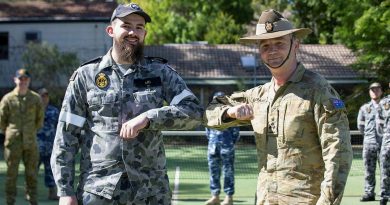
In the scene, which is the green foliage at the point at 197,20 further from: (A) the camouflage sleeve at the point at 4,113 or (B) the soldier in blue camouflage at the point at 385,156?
(A) the camouflage sleeve at the point at 4,113

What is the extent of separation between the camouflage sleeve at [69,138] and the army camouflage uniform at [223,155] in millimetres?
7554

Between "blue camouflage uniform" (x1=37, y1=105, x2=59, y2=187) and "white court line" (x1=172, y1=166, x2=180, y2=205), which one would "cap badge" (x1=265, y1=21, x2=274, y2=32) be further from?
"blue camouflage uniform" (x1=37, y1=105, x2=59, y2=187)

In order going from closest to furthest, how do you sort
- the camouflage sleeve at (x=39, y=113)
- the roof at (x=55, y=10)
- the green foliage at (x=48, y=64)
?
the camouflage sleeve at (x=39, y=113), the green foliage at (x=48, y=64), the roof at (x=55, y=10)

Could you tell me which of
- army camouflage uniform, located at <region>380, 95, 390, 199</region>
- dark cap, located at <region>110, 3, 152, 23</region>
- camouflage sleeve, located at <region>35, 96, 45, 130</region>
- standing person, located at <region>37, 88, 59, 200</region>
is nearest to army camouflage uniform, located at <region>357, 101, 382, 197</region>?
army camouflage uniform, located at <region>380, 95, 390, 199</region>

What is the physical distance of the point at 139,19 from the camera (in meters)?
4.88

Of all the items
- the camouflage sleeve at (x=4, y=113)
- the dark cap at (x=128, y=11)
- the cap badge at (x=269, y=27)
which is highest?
the dark cap at (x=128, y=11)

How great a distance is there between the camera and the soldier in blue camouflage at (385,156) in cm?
1241

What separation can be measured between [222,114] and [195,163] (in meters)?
15.7

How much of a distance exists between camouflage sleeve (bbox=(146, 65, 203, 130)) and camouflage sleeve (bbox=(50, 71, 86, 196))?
0.50 m

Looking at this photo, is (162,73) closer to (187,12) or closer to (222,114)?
(222,114)

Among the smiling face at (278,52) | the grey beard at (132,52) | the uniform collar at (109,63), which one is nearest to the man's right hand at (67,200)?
the uniform collar at (109,63)

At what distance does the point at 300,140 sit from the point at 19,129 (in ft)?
26.3

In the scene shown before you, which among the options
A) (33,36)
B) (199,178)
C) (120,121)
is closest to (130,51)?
(120,121)

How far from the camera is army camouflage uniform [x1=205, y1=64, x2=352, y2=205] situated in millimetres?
4461
